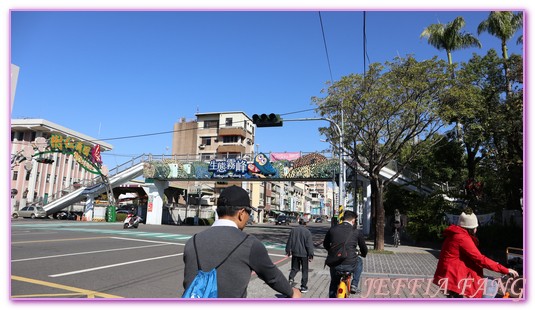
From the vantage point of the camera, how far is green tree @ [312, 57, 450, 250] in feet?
50.0

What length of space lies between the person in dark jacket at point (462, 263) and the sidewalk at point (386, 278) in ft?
6.49

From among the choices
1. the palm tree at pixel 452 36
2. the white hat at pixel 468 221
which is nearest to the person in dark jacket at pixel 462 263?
the white hat at pixel 468 221

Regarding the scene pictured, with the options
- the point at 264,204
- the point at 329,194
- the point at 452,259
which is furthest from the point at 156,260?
the point at 329,194

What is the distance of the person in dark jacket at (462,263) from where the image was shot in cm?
411

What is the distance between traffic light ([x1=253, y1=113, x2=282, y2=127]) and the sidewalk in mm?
5334

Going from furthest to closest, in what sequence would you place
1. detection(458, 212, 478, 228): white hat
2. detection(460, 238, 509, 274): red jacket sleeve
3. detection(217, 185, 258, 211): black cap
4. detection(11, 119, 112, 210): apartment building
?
detection(11, 119, 112, 210): apartment building
detection(458, 212, 478, 228): white hat
detection(460, 238, 509, 274): red jacket sleeve
detection(217, 185, 258, 211): black cap

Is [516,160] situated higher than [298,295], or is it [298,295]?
[516,160]

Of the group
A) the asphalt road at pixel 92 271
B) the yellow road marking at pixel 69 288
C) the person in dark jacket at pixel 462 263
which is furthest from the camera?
the asphalt road at pixel 92 271

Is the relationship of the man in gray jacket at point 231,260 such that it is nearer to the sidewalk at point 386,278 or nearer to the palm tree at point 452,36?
the sidewalk at point 386,278

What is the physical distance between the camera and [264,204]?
7288 centimetres

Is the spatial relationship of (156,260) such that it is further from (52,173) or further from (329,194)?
(329,194)

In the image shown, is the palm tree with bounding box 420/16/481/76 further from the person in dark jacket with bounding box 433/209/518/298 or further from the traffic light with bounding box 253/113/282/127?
the person in dark jacket with bounding box 433/209/518/298

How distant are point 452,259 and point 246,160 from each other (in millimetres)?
29834

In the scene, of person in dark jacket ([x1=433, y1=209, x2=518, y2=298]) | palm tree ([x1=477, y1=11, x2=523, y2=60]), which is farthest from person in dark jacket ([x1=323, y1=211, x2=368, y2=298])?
palm tree ([x1=477, y1=11, x2=523, y2=60])
